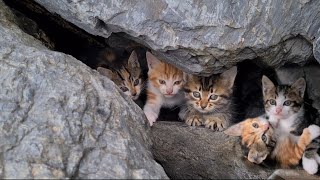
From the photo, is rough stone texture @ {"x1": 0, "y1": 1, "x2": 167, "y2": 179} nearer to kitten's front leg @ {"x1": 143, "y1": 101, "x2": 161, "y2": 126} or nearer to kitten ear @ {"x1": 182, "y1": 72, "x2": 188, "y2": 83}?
kitten's front leg @ {"x1": 143, "y1": 101, "x2": 161, "y2": 126}

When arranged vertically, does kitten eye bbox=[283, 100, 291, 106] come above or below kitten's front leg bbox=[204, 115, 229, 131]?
above

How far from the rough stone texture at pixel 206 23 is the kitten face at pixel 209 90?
71cm

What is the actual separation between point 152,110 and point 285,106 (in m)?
0.90

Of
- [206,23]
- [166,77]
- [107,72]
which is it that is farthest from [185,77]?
[206,23]

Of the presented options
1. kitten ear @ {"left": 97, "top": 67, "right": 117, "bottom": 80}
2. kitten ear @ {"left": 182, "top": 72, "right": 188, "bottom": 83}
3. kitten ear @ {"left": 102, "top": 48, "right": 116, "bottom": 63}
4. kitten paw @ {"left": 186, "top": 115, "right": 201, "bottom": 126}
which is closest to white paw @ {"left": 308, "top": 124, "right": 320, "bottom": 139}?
kitten paw @ {"left": 186, "top": 115, "right": 201, "bottom": 126}

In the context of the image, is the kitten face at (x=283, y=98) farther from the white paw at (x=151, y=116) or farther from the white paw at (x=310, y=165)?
the white paw at (x=151, y=116)

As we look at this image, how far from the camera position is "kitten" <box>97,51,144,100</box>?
3760mm

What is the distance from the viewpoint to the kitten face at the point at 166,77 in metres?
3.69

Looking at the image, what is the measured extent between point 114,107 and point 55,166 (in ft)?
1.70

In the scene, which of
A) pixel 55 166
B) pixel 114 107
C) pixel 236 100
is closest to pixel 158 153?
pixel 114 107

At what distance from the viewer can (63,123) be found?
2346 millimetres

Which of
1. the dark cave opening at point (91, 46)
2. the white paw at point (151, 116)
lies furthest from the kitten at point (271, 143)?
the white paw at point (151, 116)

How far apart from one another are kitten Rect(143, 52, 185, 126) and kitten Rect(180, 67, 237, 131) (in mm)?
86

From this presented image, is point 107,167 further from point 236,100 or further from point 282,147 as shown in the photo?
point 236,100
